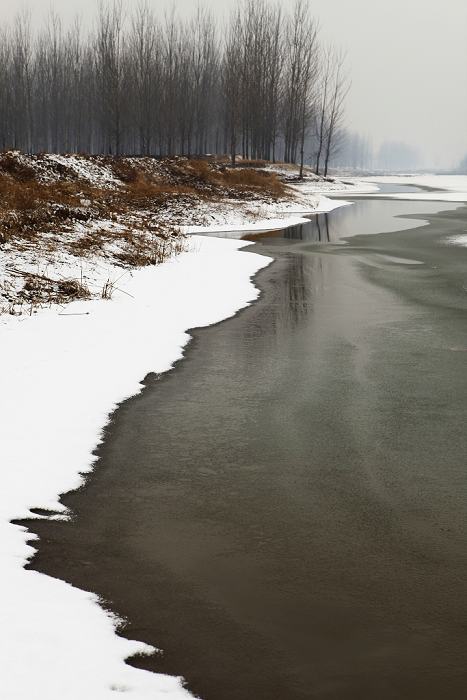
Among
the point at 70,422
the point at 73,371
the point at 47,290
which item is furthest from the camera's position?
the point at 47,290

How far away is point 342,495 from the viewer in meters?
5.12

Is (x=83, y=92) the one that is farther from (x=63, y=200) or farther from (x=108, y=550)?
(x=108, y=550)

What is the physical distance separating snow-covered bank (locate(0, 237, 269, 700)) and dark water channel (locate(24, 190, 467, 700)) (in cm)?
16

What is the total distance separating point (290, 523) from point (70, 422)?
8.63 feet

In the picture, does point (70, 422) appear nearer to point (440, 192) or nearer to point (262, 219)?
point (262, 219)

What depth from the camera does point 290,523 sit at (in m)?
4.72

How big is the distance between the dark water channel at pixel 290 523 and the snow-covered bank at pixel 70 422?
0.53ft

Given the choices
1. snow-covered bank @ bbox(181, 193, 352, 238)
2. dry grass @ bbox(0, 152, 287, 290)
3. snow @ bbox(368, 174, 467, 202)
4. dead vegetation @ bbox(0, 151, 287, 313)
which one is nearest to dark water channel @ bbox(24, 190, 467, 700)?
dead vegetation @ bbox(0, 151, 287, 313)

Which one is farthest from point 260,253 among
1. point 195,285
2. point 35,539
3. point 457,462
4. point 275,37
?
point 275,37

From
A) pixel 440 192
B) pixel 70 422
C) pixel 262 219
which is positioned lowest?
pixel 70 422

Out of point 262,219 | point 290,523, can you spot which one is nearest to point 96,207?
point 262,219

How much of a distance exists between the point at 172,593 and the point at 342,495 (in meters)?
1.64

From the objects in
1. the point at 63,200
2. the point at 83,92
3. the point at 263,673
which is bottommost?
the point at 263,673

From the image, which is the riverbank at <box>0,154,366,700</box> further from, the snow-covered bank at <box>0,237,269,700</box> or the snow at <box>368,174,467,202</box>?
the snow at <box>368,174,467,202</box>
